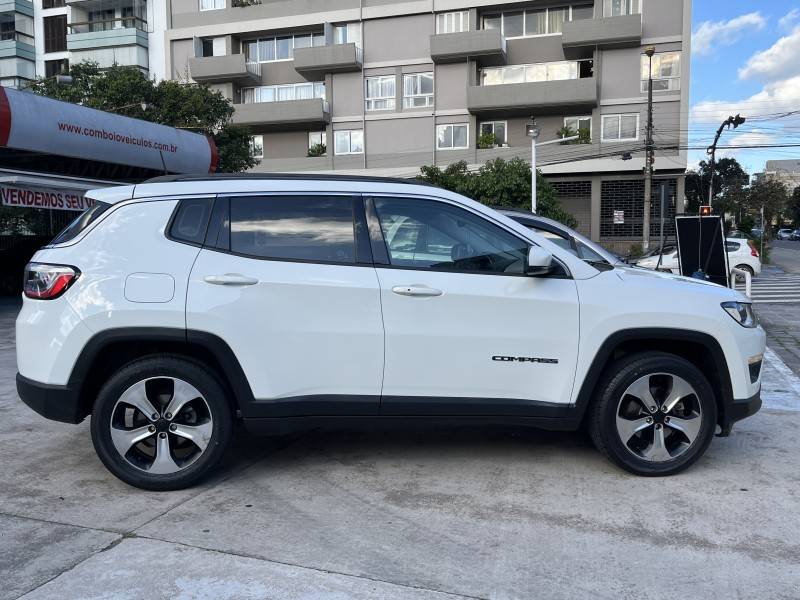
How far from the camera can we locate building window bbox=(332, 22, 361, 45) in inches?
1534

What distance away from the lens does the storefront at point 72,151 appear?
12641 mm

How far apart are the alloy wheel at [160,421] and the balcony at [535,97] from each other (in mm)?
33314

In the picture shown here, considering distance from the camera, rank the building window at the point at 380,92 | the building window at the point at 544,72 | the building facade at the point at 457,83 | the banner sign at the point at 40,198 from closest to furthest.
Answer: the banner sign at the point at 40,198
the building facade at the point at 457,83
the building window at the point at 544,72
the building window at the point at 380,92

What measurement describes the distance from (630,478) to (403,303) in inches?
74.7

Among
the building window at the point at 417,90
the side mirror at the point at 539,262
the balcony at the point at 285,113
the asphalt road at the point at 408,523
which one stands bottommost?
the asphalt road at the point at 408,523

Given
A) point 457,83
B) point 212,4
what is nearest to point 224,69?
point 212,4

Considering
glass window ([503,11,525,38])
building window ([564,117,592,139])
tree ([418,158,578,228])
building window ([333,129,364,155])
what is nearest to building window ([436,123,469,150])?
building window ([333,129,364,155])

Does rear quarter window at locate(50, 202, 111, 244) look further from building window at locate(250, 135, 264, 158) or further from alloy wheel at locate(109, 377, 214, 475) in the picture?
building window at locate(250, 135, 264, 158)

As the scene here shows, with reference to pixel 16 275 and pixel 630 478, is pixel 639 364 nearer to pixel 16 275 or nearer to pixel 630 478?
pixel 630 478

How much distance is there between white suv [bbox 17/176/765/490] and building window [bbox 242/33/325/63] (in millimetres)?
38667

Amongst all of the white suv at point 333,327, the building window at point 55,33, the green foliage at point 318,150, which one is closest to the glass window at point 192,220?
the white suv at point 333,327

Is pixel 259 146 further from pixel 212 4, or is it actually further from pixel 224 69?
pixel 212 4

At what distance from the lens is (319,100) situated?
38.2 m

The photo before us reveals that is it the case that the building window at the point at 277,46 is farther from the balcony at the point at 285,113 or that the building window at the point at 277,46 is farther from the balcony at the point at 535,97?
the balcony at the point at 535,97
